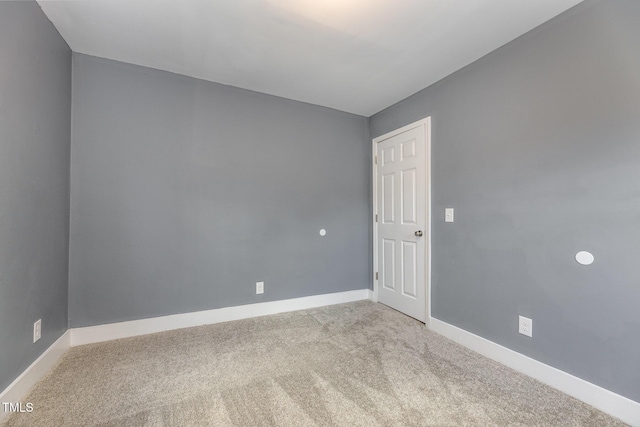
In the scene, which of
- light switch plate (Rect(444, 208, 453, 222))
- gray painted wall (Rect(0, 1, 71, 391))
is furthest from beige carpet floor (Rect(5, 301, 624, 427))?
light switch plate (Rect(444, 208, 453, 222))

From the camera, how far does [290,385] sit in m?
1.66

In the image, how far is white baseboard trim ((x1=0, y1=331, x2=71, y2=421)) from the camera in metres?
1.41

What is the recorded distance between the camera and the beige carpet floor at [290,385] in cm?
139

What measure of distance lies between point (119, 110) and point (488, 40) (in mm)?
2952

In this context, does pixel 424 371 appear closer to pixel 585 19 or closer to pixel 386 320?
pixel 386 320

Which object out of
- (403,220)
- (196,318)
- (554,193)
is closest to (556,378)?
(554,193)

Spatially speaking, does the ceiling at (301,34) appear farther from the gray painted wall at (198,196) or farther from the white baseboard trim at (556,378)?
the white baseboard trim at (556,378)

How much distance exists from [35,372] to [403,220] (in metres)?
3.05

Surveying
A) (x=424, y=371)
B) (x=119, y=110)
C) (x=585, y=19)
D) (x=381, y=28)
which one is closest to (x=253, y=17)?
(x=381, y=28)

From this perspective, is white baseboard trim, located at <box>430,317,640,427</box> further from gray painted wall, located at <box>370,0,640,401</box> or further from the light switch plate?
the light switch plate

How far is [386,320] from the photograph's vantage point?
2.70 meters

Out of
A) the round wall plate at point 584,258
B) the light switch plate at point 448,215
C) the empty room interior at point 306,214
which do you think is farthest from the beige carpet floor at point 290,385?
the light switch plate at point 448,215

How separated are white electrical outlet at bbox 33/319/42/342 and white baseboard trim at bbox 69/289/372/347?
477 millimetres

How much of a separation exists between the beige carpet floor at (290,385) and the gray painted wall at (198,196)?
1.62ft
